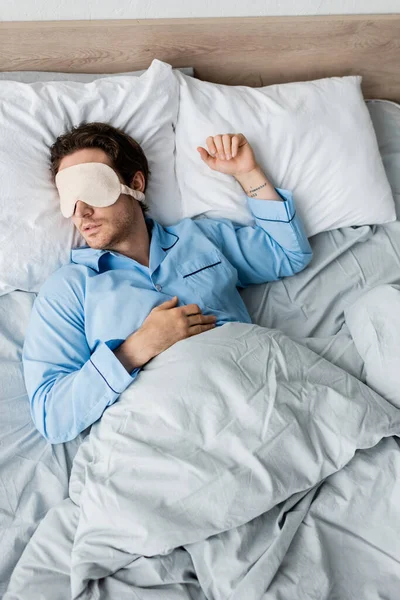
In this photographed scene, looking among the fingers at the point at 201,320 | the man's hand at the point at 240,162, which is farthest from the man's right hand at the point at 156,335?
the man's hand at the point at 240,162

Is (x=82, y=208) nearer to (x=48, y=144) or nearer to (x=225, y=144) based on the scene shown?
(x=48, y=144)

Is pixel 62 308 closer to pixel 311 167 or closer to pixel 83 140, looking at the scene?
pixel 83 140

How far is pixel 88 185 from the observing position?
54.8 inches

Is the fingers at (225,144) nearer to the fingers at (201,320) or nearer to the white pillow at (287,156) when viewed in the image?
the white pillow at (287,156)

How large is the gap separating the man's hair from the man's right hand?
39cm

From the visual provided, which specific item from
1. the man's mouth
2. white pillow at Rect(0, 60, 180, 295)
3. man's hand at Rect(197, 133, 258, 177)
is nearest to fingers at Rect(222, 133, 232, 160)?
man's hand at Rect(197, 133, 258, 177)

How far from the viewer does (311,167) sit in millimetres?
1647

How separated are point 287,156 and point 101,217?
0.55m

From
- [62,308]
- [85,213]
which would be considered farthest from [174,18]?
[62,308]

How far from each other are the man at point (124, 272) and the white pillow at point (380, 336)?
0.82 feet

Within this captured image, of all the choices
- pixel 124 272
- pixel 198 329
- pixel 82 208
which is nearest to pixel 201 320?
pixel 198 329

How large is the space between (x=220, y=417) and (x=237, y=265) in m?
0.55

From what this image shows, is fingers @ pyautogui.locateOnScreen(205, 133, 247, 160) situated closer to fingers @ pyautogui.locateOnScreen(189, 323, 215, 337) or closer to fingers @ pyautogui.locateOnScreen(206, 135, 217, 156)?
fingers @ pyautogui.locateOnScreen(206, 135, 217, 156)

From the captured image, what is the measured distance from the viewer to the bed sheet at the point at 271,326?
1182 millimetres
